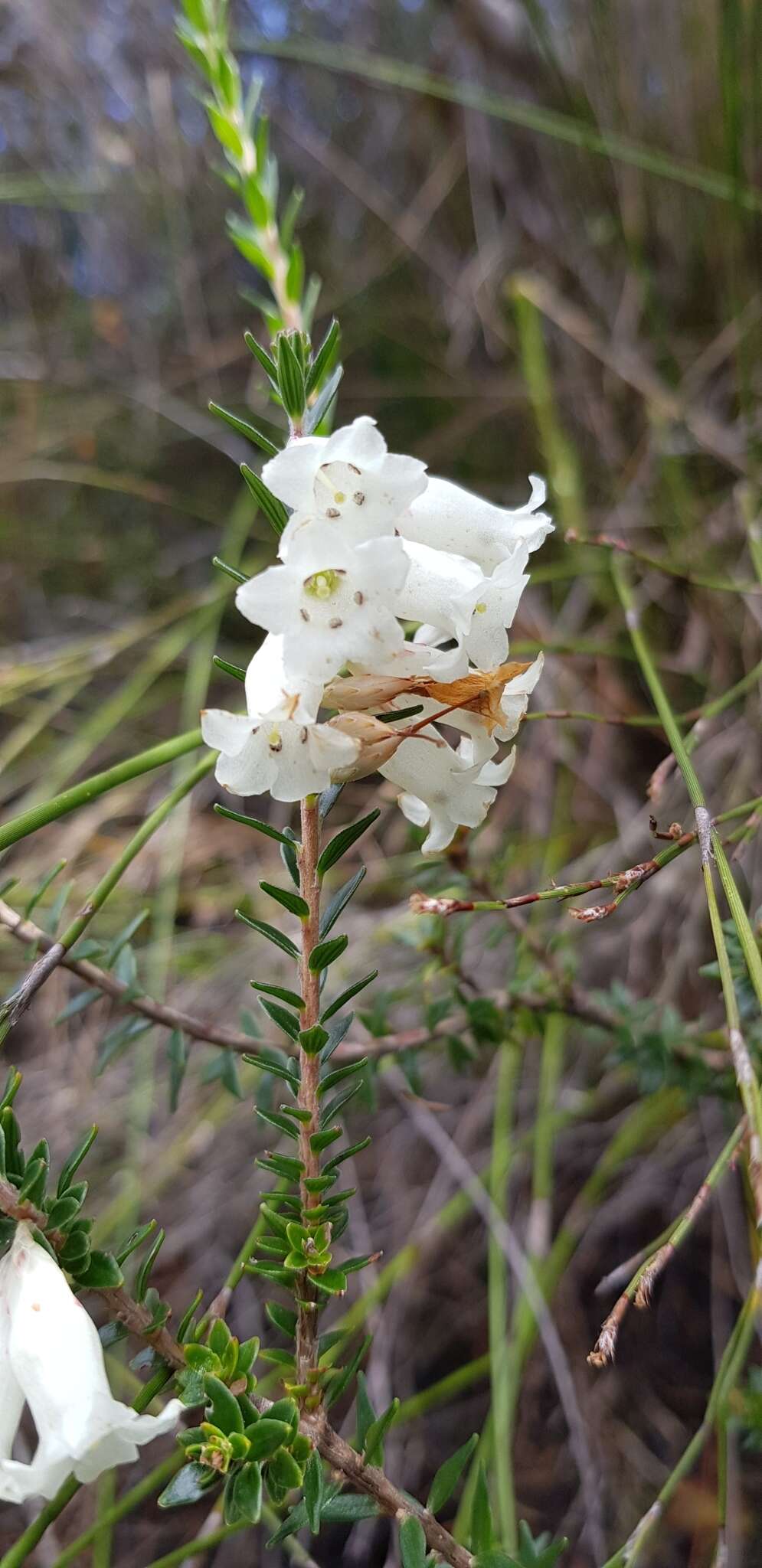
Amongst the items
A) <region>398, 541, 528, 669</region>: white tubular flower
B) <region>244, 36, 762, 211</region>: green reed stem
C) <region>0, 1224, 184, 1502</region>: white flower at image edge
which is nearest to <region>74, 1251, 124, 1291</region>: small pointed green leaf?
<region>0, 1224, 184, 1502</region>: white flower at image edge

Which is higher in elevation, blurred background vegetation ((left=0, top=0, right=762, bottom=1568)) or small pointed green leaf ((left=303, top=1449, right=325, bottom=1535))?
blurred background vegetation ((left=0, top=0, right=762, bottom=1568))

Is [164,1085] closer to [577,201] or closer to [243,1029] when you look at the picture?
[243,1029]

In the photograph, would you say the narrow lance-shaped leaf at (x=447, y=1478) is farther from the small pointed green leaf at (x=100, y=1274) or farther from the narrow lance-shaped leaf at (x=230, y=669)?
the narrow lance-shaped leaf at (x=230, y=669)

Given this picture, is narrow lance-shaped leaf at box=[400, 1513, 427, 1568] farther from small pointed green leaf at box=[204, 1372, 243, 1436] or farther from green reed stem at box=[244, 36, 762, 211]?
green reed stem at box=[244, 36, 762, 211]

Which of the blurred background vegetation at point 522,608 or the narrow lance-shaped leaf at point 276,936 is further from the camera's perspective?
the blurred background vegetation at point 522,608

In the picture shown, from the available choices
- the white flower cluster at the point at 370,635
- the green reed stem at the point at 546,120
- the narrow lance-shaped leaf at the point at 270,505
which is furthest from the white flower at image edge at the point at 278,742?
the green reed stem at the point at 546,120

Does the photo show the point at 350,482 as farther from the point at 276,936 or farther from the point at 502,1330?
the point at 502,1330

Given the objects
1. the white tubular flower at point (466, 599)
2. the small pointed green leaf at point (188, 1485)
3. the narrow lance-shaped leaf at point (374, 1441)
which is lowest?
the small pointed green leaf at point (188, 1485)
